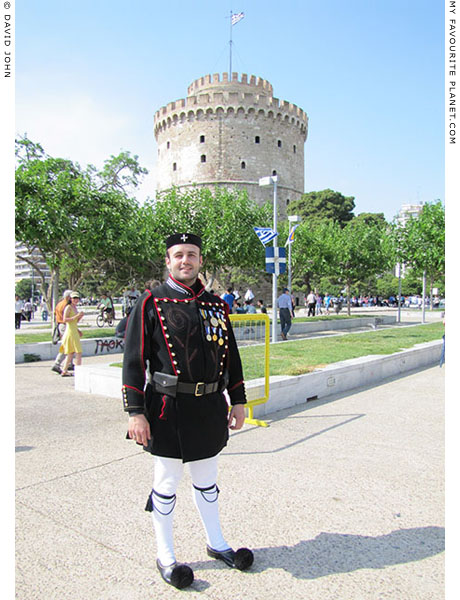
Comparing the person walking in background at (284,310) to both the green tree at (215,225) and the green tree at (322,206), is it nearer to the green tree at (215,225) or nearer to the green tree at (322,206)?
the green tree at (215,225)

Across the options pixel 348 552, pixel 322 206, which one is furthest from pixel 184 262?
pixel 322 206

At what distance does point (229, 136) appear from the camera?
5178 cm

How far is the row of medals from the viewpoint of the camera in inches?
118

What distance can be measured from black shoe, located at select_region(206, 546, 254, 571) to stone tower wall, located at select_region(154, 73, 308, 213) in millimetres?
50650

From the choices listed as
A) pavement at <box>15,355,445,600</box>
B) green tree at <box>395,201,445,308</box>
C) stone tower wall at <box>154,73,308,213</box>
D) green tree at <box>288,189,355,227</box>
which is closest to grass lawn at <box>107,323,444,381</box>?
pavement at <box>15,355,445,600</box>

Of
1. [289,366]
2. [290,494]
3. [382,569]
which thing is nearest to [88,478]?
[290,494]

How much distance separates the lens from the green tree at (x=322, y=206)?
5669 centimetres

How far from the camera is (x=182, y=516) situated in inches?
143

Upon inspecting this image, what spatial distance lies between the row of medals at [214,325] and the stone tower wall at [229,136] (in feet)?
164

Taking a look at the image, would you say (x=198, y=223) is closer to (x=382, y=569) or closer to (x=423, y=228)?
(x=423, y=228)

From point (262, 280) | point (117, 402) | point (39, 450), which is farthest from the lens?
point (262, 280)

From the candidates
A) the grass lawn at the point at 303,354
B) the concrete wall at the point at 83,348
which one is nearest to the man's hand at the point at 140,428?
the grass lawn at the point at 303,354

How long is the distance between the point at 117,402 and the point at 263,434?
269 centimetres

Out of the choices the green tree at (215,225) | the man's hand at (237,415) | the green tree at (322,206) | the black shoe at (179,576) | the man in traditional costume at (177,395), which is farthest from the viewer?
the green tree at (322,206)
